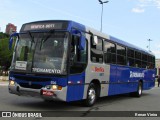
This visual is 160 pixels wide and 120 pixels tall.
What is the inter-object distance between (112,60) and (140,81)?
19.4 feet

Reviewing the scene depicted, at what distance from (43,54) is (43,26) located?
3.86ft

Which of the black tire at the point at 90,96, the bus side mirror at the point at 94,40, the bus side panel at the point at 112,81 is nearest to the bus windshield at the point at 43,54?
the bus side mirror at the point at 94,40

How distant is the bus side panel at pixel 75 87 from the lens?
11.3 meters

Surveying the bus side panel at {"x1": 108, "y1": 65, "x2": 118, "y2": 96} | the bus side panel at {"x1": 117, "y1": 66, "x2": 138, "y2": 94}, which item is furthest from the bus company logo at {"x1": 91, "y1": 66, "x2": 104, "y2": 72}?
the bus side panel at {"x1": 117, "y1": 66, "x2": 138, "y2": 94}

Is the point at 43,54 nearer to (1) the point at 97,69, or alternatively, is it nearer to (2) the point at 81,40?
(2) the point at 81,40

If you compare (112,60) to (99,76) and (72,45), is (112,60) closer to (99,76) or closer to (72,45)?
(99,76)

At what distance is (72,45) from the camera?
449 inches

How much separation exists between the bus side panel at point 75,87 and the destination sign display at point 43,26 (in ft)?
5.90

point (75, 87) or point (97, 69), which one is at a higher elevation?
point (97, 69)

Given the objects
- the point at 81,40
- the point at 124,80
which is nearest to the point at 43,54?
the point at 81,40

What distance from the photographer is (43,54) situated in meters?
11.3

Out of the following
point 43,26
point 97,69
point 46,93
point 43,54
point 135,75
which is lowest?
point 46,93

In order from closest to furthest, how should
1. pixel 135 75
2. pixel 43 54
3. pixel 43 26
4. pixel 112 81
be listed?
pixel 43 54 → pixel 43 26 → pixel 112 81 → pixel 135 75

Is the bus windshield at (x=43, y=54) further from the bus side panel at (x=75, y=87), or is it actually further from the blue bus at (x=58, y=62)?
the bus side panel at (x=75, y=87)
